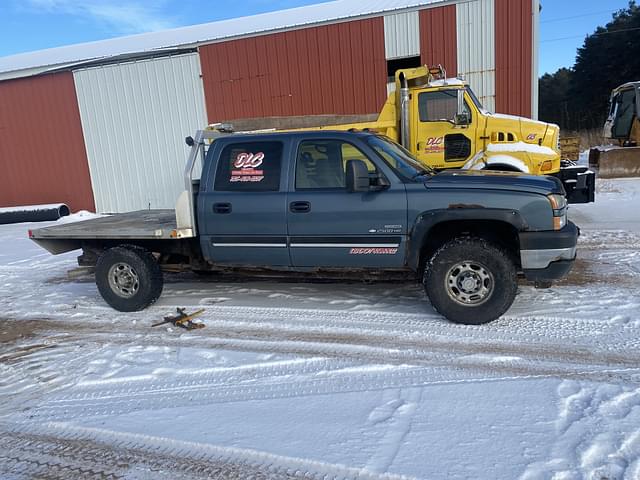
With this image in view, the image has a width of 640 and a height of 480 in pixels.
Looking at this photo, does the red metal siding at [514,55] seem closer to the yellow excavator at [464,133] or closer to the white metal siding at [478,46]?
the white metal siding at [478,46]

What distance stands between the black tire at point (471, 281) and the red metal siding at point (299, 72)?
9896 millimetres

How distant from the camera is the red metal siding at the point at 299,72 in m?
13.3

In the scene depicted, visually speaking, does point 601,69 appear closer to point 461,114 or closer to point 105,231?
point 461,114

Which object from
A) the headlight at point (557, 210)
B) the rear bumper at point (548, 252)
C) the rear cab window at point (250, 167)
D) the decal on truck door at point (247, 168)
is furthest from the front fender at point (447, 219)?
the decal on truck door at point (247, 168)

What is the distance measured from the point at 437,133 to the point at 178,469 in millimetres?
7651

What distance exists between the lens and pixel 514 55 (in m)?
12.4

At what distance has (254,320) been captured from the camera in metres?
5.01

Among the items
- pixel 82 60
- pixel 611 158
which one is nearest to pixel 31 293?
pixel 82 60

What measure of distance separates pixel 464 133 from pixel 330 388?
21.9ft

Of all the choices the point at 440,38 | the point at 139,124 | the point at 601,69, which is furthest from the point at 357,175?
the point at 601,69

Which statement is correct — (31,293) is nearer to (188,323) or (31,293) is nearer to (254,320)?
(188,323)

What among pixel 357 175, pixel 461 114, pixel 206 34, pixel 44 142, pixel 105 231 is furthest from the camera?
pixel 44 142

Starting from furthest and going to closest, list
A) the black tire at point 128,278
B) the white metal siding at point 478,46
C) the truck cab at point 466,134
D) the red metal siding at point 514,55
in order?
the white metal siding at point 478,46
the red metal siding at point 514,55
the truck cab at point 466,134
the black tire at point 128,278

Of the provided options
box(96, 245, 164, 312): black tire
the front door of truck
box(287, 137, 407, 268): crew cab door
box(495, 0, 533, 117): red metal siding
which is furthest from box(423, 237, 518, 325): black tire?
box(495, 0, 533, 117): red metal siding
